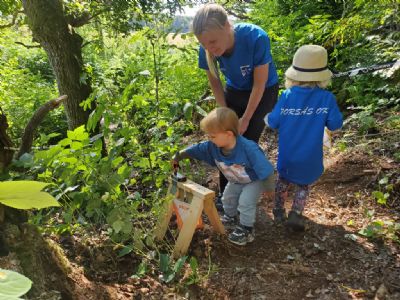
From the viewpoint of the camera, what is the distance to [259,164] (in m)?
2.49

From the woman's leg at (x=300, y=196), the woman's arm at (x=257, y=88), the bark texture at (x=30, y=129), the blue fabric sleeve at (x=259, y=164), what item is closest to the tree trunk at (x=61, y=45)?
the bark texture at (x=30, y=129)

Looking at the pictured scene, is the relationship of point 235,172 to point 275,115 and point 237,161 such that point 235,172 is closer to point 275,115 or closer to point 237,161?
point 237,161

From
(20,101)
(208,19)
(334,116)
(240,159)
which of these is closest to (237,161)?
(240,159)

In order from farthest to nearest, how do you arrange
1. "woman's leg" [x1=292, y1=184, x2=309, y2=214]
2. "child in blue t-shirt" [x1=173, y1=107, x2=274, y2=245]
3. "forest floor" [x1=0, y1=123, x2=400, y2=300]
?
"woman's leg" [x1=292, y1=184, x2=309, y2=214] < "child in blue t-shirt" [x1=173, y1=107, x2=274, y2=245] < "forest floor" [x1=0, y1=123, x2=400, y2=300]

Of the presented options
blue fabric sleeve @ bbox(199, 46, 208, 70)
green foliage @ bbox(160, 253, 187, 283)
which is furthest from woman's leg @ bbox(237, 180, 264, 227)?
blue fabric sleeve @ bbox(199, 46, 208, 70)

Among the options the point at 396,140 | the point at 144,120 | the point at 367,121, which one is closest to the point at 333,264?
the point at 144,120

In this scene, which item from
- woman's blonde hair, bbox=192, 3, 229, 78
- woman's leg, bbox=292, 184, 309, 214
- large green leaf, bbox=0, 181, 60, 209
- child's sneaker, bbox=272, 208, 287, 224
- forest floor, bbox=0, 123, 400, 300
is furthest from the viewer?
child's sneaker, bbox=272, 208, 287, 224

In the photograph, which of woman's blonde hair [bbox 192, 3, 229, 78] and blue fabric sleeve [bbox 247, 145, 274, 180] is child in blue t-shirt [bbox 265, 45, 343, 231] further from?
woman's blonde hair [bbox 192, 3, 229, 78]

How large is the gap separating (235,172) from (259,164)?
0.73 feet

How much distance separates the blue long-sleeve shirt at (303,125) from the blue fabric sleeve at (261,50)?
34 cm

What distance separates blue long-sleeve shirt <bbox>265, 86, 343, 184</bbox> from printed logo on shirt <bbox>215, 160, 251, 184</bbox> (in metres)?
0.41

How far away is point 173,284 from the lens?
224 centimetres

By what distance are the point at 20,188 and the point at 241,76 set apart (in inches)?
96.2

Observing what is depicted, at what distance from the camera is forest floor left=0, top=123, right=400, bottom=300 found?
7.04ft
